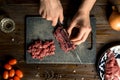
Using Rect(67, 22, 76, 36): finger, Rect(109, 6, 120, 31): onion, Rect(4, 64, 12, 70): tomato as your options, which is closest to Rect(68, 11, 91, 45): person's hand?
Rect(67, 22, 76, 36): finger

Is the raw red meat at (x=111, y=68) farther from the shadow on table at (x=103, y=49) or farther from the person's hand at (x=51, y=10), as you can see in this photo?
the person's hand at (x=51, y=10)

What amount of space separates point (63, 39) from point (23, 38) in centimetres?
17

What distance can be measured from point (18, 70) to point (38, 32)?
176 millimetres

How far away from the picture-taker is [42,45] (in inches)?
50.8

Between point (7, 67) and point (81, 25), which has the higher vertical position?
point (81, 25)

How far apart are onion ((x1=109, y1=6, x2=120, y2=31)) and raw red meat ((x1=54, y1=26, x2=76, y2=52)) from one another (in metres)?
0.18

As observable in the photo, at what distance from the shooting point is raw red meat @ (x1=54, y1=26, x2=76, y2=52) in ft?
4.17

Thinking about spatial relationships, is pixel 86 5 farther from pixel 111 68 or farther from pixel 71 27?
pixel 111 68

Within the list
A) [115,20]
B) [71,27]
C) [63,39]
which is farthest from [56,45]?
[115,20]

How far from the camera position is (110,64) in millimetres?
1271

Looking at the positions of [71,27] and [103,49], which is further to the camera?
[103,49]

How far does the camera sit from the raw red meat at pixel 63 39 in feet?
4.17

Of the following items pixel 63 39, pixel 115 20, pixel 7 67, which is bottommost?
pixel 7 67

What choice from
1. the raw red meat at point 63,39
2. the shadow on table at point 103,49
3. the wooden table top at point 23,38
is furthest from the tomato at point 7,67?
the shadow on table at point 103,49
